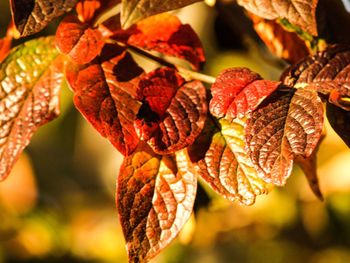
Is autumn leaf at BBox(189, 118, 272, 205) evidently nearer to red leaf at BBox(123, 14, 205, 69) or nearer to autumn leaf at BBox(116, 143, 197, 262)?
autumn leaf at BBox(116, 143, 197, 262)

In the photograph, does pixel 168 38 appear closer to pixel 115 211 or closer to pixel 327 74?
pixel 327 74

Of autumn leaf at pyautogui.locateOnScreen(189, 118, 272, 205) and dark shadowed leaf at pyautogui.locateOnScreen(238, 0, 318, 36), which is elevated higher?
dark shadowed leaf at pyautogui.locateOnScreen(238, 0, 318, 36)

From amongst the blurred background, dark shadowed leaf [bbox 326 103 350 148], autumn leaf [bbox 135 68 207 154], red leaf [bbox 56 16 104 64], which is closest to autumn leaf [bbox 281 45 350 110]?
dark shadowed leaf [bbox 326 103 350 148]

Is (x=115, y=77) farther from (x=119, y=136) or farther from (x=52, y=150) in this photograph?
(x=52, y=150)

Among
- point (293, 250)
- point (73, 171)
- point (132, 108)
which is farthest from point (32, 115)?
point (73, 171)

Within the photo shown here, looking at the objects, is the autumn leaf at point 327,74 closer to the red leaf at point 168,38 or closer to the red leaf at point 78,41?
the red leaf at point 168,38

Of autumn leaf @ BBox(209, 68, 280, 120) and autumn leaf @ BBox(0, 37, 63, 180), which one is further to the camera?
autumn leaf @ BBox(0, 37, 63, 180)
